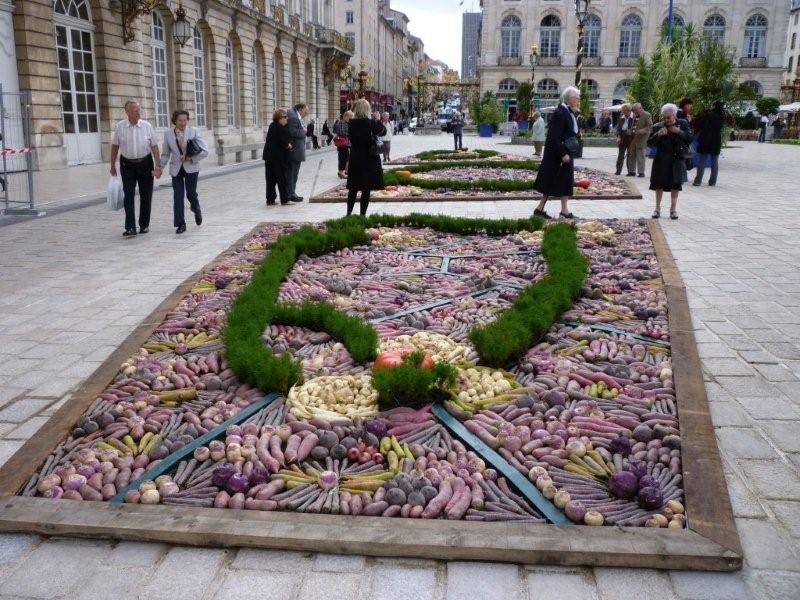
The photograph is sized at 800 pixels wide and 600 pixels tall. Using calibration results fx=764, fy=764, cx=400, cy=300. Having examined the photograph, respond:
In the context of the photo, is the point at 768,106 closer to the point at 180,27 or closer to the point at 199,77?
the point at 199,77

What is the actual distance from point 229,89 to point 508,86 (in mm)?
45196

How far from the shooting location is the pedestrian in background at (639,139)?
1803 cm

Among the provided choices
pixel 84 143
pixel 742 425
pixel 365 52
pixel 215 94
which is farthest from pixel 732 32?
pixel 742 425

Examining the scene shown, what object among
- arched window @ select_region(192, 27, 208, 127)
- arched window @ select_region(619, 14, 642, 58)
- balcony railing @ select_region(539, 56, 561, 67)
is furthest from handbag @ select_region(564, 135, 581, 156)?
arched window @ select_region(619, 14, 642, 58)

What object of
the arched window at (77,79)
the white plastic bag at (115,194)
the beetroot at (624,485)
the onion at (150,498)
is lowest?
the onion at (150,498)

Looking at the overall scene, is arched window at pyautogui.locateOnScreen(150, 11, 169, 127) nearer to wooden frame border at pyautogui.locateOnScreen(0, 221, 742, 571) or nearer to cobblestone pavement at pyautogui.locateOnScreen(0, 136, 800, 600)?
cobblestone pavement at pyautogui.locateOnScreen(0, 136, 800, 600)

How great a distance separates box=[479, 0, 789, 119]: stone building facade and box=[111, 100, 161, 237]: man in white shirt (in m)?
65.0

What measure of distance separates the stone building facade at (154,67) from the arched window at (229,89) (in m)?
0.05

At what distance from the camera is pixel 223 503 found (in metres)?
3.09

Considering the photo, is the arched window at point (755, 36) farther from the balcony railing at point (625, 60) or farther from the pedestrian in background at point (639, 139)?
the pedestrian in background at point (639, 139)

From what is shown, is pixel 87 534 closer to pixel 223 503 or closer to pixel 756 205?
pixel 223 503

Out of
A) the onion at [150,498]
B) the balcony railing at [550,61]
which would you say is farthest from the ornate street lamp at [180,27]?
the balcony railing at [550,61]

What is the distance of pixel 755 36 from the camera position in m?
69.8

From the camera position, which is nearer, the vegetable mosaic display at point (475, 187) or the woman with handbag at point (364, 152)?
the woman with handbag at point (364, 152)
